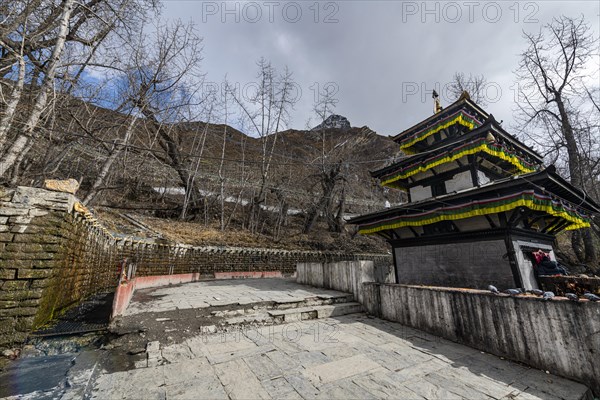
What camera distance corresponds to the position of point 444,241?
31.0ft

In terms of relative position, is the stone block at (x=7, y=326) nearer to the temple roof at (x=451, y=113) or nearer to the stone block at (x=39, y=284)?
the stone block at (x=39, y=284)

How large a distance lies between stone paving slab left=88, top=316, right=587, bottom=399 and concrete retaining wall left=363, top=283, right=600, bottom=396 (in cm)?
22

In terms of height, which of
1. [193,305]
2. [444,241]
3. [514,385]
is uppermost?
[444,241]

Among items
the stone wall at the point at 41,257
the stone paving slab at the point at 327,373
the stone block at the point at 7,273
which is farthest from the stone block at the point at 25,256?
the stone paving slab at the point at 327,373

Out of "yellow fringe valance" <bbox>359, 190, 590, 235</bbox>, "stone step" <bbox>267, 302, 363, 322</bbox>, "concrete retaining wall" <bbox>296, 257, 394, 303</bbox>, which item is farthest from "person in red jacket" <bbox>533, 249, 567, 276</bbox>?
"stone step" <bbox>267, 302, 363, 322</bbox>

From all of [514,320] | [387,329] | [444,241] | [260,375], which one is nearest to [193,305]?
[260,375]

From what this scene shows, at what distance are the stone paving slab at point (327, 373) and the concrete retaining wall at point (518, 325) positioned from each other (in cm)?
22

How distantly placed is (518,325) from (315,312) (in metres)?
4.29

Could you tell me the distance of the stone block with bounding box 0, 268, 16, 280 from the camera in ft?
12.5

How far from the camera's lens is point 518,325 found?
14.0 ft

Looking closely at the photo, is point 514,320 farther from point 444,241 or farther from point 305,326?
point 444,241

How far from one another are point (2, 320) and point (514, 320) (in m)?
8.55

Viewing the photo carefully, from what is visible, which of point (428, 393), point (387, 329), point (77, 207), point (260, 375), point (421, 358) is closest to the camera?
point (428, 393)

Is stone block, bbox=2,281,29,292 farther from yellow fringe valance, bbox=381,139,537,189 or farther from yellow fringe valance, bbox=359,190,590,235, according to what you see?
yellow fringe valance, bbox=381,139,537,189
